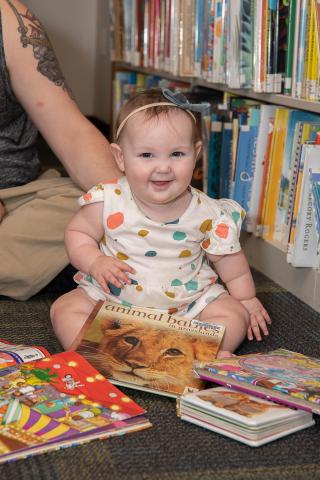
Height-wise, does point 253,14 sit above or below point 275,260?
above

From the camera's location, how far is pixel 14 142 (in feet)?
6.36

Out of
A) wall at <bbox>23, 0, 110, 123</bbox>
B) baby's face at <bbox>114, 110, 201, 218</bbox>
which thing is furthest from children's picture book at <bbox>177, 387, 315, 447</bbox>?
wall at <bbox>23, 0, 110, 123</bbox>

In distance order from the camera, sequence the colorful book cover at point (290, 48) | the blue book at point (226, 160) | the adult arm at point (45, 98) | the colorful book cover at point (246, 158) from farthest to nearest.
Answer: the blue book at point (226, 160) < the colorful book cover at point (246, 158) < the colorful book cover at point (290, 48) < the adult arm at point (45, 98)

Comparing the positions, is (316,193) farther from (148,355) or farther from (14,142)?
(14,142)

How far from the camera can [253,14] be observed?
211 cm

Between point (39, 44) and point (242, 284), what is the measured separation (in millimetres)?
743

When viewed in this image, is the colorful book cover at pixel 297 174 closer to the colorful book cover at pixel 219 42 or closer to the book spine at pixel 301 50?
the book spine at pixel 301 50

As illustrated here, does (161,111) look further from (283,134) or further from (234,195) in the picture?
(234,195)

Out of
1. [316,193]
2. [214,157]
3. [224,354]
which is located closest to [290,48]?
[316,193]

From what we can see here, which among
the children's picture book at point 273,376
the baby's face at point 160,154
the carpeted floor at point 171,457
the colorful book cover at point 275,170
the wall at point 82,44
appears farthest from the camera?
the wall at point 82,44

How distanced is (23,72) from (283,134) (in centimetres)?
65

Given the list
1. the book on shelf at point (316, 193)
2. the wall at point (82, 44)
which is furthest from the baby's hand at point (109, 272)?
the wall at point (82, 44)

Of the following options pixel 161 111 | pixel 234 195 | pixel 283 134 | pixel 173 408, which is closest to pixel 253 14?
pixel 283 134

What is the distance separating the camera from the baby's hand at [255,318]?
1.58m
